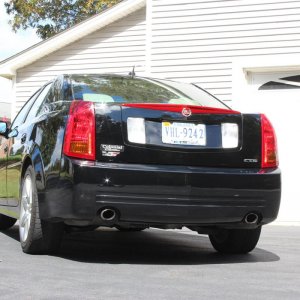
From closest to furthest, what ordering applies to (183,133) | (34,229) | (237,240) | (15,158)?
(183,133)
(34,229)
(237,240)
(15,158)

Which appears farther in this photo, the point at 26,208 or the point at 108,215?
the point at 26,208

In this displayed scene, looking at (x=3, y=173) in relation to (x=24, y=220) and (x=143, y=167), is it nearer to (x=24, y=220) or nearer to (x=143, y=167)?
(x=24, y=220)

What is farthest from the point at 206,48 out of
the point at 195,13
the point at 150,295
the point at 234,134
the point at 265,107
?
the point at 150,295

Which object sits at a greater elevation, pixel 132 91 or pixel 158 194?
pixel 132 91

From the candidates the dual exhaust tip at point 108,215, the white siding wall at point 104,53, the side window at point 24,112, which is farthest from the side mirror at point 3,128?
the white siding wall at point 104,53

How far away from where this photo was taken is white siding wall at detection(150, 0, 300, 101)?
1015cm

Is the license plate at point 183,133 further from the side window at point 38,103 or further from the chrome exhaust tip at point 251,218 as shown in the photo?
the side window at point 38,103

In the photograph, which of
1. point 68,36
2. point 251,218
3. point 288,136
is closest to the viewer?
point 251,218

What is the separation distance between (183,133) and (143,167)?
40cm

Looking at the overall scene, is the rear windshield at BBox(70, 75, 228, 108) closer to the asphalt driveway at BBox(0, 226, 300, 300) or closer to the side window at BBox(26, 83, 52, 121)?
the side window at BBox(26, 83, 52, 121)

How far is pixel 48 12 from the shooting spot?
25875mm

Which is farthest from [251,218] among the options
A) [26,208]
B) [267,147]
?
[26,208]

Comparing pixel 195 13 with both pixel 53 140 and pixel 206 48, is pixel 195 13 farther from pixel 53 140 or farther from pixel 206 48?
pixel 53 140

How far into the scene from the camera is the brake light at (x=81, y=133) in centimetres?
473
